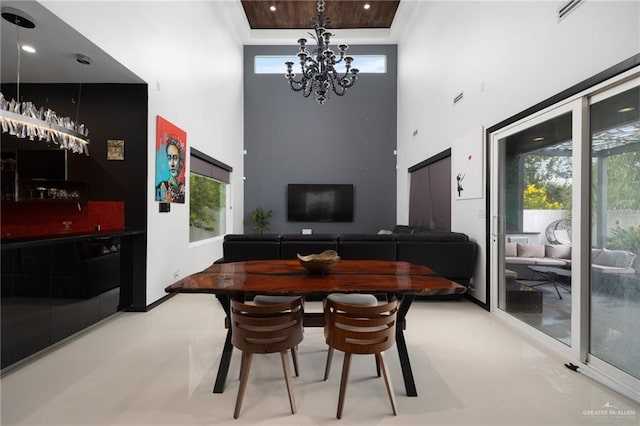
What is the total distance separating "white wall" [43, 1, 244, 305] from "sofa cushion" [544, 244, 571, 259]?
4226 millimetres

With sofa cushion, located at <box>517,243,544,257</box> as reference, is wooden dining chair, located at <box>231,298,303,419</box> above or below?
below

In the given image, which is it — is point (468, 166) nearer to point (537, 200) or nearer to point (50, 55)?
point (537, 200)

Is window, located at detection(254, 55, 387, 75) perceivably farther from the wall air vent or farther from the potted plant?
the wall air vent

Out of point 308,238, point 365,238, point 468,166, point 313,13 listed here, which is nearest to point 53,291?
point 308,238

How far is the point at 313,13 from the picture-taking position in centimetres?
690

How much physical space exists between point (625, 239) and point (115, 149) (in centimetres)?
485

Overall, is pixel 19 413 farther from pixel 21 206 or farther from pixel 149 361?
pixel 21 206

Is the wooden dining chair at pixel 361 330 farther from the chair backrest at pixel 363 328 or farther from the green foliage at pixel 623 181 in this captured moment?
the green foliage at pixel 623 181

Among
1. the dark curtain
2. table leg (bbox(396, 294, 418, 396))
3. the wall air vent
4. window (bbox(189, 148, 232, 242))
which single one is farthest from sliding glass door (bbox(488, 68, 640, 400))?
window (bbox(189, 148, 232, 242))

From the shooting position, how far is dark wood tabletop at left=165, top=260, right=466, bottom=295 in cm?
168

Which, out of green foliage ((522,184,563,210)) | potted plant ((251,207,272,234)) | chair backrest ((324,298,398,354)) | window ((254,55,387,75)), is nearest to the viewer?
chair backrest ((324,298,398,354))

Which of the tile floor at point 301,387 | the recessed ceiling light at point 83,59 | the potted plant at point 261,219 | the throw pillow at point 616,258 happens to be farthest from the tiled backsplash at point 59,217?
the throw pillow at point 616,258

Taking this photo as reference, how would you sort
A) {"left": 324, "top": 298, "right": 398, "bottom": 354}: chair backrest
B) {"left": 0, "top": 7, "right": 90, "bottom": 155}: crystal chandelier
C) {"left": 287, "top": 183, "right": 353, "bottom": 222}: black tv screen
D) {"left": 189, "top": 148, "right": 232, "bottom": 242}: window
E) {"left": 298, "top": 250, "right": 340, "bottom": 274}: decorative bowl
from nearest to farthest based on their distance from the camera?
{"left": 324, "top": 298, "right": 398, "bottom": 354}: chair backrest → {"left": 298, "top": 250, "right": 340, "bottom": 274}: decorative bowl → {"left": 0, "top": 7, "right": 90, "bottom": 155}: crystal chandelier → {"left": 189, "top": 148, "right": 232, "bottom": 242}: window → {"left": 287, "top": 183, "right": 353, "bottom": 222}: black tv screen

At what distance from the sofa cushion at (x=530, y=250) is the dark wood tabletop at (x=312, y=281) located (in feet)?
4.75
